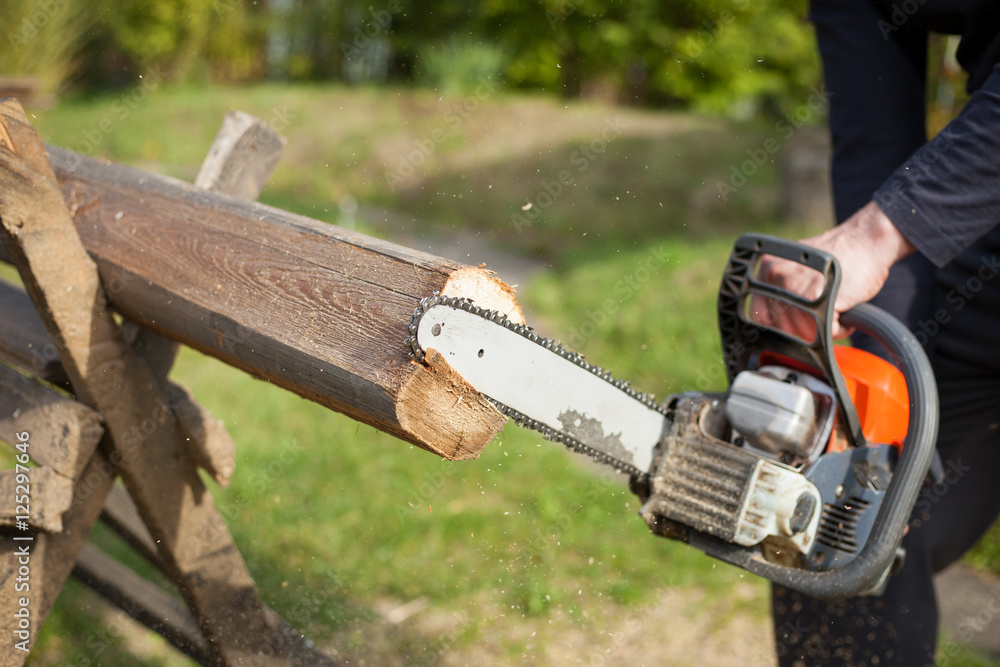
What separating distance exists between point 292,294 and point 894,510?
1.14 m

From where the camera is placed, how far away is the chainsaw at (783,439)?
4.66 ft

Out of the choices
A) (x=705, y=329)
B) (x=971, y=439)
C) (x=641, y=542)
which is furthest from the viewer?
(x=705, y=329)

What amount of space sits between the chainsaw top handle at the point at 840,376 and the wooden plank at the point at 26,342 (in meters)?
1.49

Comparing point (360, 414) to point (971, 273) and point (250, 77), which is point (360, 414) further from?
point (250, 77)

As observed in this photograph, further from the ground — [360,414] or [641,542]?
[360,414]

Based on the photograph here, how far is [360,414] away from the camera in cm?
128

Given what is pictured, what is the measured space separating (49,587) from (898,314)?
204cm

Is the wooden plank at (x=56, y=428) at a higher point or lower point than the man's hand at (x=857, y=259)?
lower

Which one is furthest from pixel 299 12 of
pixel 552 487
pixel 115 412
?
pixel 115 412

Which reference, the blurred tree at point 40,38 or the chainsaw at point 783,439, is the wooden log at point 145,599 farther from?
the blurred tree at point 40,38

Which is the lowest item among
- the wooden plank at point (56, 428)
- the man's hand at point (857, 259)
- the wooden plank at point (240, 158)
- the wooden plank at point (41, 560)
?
the wooden plank at point (41, 560)

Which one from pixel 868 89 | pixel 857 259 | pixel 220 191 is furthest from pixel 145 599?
pixel 868 89

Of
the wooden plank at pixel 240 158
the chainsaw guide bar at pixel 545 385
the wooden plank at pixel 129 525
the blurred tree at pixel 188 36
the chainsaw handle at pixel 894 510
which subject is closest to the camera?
the chainsaw guide bar at pixel 545 385

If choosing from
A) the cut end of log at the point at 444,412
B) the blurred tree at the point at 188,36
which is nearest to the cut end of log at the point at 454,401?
the cut end of log at the point at 444,412
